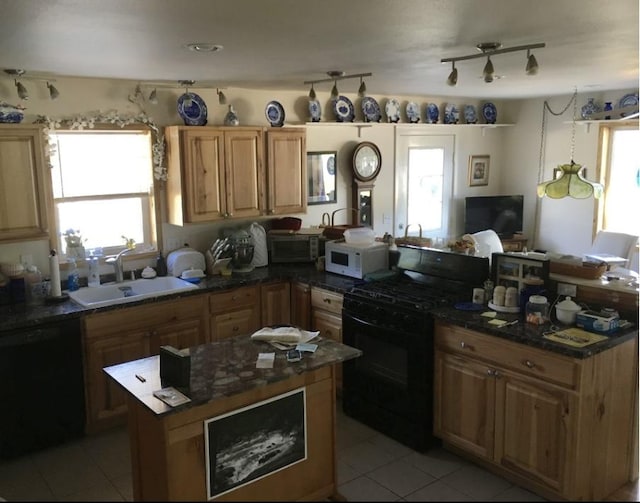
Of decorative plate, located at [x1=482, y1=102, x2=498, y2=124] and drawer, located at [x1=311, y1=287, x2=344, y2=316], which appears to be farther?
decorative plate, located at [x1=482, y1=102, x2=498, y2=124]

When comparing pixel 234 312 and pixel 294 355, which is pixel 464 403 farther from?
pixel 234 312

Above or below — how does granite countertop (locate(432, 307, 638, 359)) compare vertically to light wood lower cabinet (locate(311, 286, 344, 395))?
above

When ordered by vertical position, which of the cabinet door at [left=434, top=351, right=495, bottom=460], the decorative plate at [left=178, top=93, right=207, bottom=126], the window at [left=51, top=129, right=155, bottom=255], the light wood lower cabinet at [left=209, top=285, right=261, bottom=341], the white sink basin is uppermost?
the decorative plate at [left=178, top=93, right=207, bottom=126]

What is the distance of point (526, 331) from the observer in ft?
9.96

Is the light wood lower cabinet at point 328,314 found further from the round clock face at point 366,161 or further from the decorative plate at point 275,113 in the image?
the round clock face at point 366,161

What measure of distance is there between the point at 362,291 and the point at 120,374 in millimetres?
1858

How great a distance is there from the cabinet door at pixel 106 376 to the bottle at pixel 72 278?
59cm

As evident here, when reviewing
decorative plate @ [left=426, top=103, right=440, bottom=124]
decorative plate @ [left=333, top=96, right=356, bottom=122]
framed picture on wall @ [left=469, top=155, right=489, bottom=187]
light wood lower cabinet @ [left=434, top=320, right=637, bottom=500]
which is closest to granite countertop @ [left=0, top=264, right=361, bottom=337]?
light wood lower cabinet @ [left=434, top=320, right=637, bottom=500]

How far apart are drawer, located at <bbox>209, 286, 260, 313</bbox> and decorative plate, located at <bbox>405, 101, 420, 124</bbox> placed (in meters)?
2.81

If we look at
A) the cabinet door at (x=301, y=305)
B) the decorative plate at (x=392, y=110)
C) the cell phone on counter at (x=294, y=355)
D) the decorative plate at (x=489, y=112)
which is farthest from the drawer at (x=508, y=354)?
the decorative plate at (x=489, y=112)

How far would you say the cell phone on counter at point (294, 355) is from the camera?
2.50 m

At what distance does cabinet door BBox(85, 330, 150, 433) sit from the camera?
3773 mm

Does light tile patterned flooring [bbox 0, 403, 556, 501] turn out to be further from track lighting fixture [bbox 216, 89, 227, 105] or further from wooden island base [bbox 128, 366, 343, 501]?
track lighting fixture [bbox 216, 89, 227, 105]

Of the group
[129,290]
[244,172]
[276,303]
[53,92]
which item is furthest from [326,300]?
[53,92]
